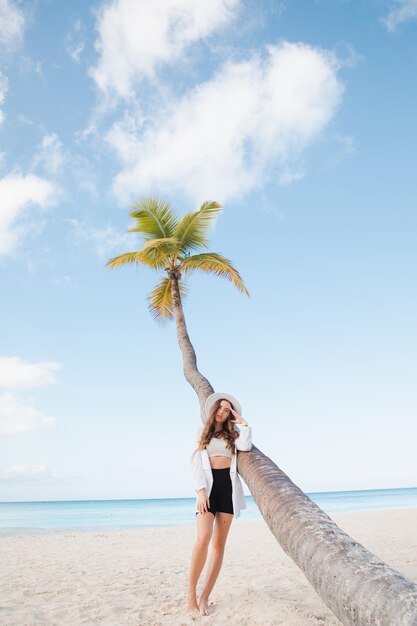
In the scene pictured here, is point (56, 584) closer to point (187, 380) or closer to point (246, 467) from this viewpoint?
point (187, 380)

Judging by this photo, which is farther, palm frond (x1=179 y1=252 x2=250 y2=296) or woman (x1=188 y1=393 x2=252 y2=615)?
palm frond (x1=179 y1=252 x2=250 y2=296)

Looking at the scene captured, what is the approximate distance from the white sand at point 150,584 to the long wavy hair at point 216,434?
1732 mm

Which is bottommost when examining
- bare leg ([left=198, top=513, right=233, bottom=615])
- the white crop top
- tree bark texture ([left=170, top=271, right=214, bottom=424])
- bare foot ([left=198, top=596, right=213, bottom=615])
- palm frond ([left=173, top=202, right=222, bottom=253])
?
bare foot ([left=198, top=596, right=213, bottom=615])

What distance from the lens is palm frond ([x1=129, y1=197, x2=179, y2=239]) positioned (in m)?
11.4

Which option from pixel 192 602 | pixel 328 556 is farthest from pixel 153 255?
pixel 328 556

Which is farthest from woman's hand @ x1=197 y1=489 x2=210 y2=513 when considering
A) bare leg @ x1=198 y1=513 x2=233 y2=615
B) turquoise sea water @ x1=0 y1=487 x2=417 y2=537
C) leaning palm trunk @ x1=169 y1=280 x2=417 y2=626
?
turquoise sea water @ x1=0 y1=487 x2=417 y2=537

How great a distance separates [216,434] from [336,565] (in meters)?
2.42

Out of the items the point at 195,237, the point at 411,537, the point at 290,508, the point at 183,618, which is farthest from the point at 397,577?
the point at 411,537

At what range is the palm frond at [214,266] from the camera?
11227 mm

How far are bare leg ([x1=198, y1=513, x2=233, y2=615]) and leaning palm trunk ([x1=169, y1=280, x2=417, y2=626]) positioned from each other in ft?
2.40

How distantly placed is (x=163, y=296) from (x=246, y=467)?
784 cm

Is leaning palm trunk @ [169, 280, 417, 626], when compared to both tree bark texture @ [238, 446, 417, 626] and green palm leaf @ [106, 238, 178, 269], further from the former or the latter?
green palm leaf @ [106, 238, 178, 269]

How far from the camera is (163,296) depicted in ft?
39.7

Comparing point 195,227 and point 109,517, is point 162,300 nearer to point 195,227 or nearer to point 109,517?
point 195,227
